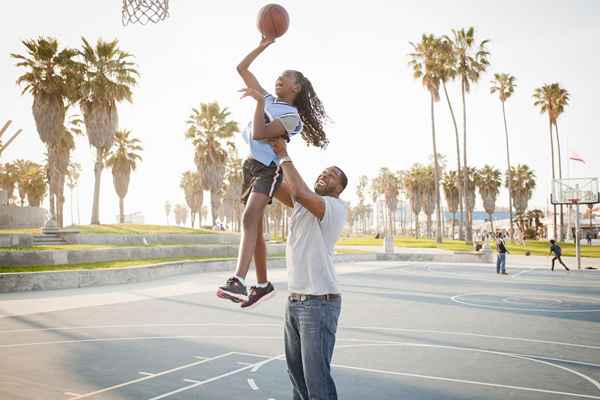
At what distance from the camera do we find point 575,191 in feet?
104

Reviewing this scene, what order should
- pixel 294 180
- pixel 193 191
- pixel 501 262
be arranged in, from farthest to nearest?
pixel 193 191, pixel 501 262, pixel 294 180

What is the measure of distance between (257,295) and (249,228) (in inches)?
18.7

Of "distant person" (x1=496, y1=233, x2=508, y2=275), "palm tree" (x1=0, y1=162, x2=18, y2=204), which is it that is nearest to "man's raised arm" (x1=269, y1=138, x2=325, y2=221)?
"distant person" (x1=496, y1=233, x2=508, y2=275)

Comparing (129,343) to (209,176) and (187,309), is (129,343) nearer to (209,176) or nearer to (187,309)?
(187,309)

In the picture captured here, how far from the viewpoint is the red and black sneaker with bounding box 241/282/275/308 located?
3.54 metres

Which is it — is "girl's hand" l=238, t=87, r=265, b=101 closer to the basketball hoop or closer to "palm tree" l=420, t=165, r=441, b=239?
the basketball hoop

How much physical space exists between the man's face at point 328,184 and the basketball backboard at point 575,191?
3094 centimetres

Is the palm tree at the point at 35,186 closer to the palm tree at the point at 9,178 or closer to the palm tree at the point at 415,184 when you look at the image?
the palm tree at the point at 9,178

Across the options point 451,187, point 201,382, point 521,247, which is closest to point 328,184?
point 201,382

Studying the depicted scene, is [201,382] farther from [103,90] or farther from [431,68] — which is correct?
[431,68]

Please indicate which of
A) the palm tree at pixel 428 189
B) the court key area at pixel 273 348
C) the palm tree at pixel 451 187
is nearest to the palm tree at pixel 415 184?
the palm tree at pixel 428 189

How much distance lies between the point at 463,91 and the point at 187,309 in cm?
4245

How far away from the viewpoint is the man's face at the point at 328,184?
359 cm

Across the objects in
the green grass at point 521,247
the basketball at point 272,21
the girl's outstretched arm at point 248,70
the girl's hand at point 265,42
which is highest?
the basketball at point 272,21
